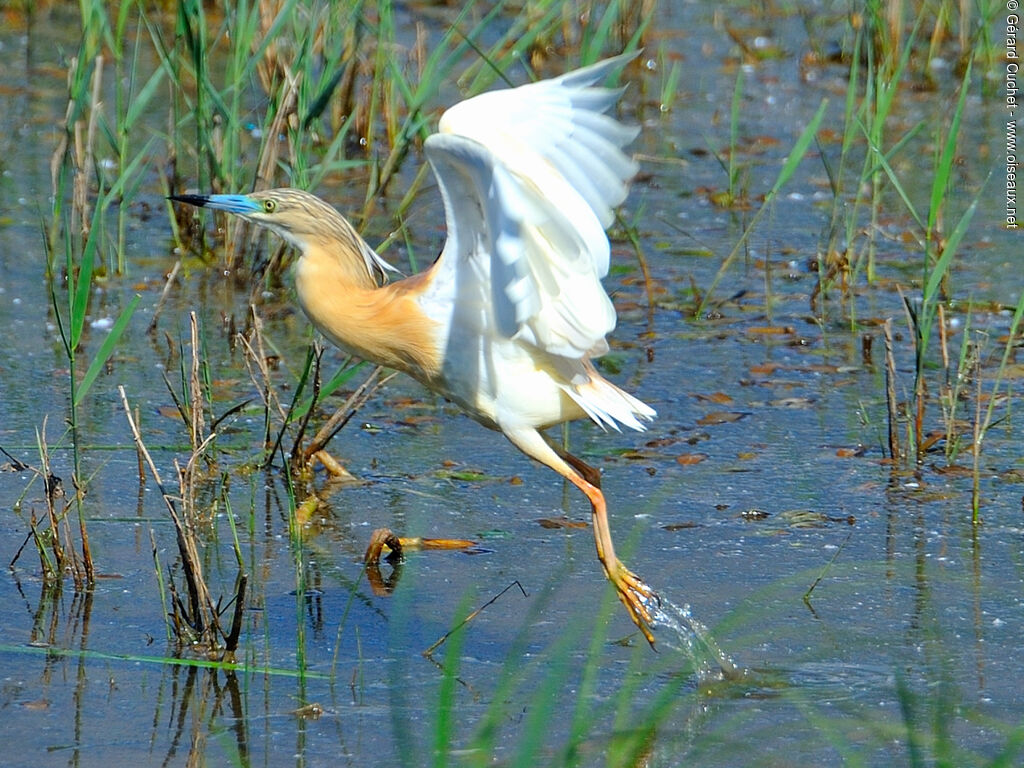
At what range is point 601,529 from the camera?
4457 mm

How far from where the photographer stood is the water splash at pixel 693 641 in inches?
163

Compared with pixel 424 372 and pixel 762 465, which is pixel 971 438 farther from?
pixel 424 372

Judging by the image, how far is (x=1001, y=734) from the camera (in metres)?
3.83

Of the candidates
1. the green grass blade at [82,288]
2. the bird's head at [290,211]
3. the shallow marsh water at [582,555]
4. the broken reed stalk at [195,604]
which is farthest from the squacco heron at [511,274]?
the broken reed stalk at [195,604]

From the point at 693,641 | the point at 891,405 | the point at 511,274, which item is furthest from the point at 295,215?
the point at 891,405

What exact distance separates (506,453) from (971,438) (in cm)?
159

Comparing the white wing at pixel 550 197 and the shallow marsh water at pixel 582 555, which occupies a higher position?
the white wing at pixel 550 197

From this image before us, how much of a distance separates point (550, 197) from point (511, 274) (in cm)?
40

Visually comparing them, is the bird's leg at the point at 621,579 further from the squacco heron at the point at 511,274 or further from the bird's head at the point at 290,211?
the bird's head at the point at 290,211

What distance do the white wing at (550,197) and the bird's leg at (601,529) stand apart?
29cm

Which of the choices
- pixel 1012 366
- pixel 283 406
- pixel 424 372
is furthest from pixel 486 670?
pixel 1012 366

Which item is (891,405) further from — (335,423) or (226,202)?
(226,202)

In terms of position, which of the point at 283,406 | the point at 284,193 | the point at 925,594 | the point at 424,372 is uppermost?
the point at 284,193

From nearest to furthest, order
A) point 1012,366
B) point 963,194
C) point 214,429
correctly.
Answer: point 214,429 → point 1012,366 → point 963,194
